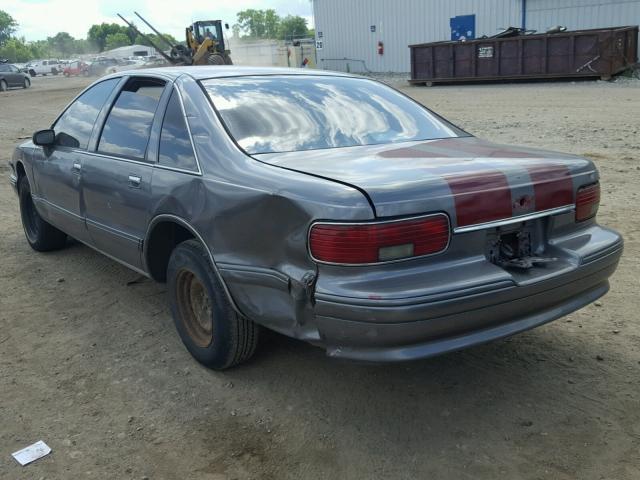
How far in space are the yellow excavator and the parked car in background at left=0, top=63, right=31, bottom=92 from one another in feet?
30.7

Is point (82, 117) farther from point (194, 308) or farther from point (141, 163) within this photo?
point (194, 308)

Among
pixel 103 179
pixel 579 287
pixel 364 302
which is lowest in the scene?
pixel 579 287

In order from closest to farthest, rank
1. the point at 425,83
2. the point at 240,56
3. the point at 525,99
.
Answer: the point at 525,99
the point at 425,83
the point at 240,56

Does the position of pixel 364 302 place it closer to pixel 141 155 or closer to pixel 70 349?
pixel 141 155

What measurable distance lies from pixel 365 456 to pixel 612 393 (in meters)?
1.31

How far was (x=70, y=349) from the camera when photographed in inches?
154

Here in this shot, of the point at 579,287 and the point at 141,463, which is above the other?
the point at 579,287

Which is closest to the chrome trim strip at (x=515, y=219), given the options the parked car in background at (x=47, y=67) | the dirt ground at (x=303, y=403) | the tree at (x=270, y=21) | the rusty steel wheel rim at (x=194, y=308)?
the dirt ground at (x=303, y=403)

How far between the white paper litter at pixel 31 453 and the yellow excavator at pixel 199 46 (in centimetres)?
2425

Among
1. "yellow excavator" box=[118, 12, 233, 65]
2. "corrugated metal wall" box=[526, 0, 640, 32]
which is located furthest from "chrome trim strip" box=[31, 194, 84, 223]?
"corrugated metal wall" box=[526, 0, 640, 32]

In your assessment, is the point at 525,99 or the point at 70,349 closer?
the point at 70,349

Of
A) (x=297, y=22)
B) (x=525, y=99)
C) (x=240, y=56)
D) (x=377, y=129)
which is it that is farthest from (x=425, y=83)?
(x=297, y=22)

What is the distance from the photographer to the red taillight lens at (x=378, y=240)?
2.54 meters

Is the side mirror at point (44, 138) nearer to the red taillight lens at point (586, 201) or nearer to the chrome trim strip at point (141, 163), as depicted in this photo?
the chrome trim strip at point (141, 163)
